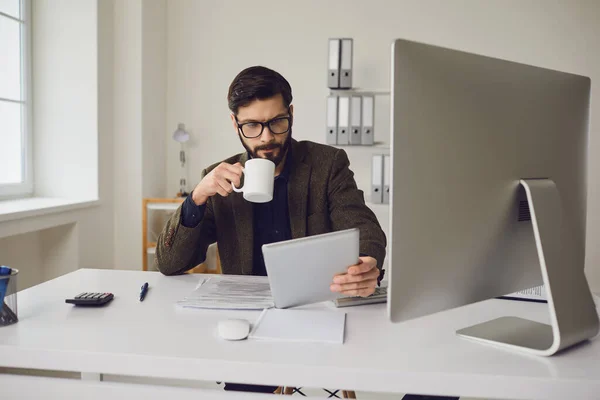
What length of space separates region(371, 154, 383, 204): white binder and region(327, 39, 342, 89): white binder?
550 millimetres

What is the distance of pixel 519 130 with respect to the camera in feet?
2.83

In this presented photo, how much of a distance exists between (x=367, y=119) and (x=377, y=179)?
1.26 ft

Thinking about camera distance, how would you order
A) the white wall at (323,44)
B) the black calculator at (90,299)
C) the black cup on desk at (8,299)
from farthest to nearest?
the white wall at (323,44) → the black calculator at (90,299) → the black cup on desk at (8,299)

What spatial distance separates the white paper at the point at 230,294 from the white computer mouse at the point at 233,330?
0.18m

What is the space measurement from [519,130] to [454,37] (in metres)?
2.88

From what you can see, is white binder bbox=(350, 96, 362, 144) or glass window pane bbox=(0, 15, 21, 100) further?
white binder bbox=(350, 96, 362, 144)

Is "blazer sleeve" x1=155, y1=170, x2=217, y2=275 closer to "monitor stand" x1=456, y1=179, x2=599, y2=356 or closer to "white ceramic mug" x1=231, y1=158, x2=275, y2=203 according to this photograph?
"white ceramic mug" x1=231, y1=158, x2=275, y2=203

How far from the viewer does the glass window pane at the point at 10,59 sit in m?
2.82

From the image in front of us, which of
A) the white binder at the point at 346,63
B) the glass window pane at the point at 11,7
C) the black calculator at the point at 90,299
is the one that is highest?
the glass window pane at the point at 11,7

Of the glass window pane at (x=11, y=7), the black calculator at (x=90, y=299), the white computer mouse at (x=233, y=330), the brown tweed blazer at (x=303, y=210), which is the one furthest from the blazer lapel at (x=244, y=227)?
the glass window pane at (x=11, y=7)

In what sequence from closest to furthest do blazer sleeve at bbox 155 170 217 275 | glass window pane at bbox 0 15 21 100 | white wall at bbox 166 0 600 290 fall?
blazer sleeve at bbox 155 170 217 275, glass window pane at bbox 0 15 21 100, white wall at bbox 166 0 600 290

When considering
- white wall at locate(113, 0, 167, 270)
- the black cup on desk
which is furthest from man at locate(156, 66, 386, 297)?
white wall at locate(113, 0, 167, 270)

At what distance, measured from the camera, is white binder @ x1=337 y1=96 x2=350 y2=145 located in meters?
3.19

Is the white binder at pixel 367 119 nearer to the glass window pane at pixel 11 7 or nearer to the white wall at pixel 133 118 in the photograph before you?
the white wall at pixel 133 118
